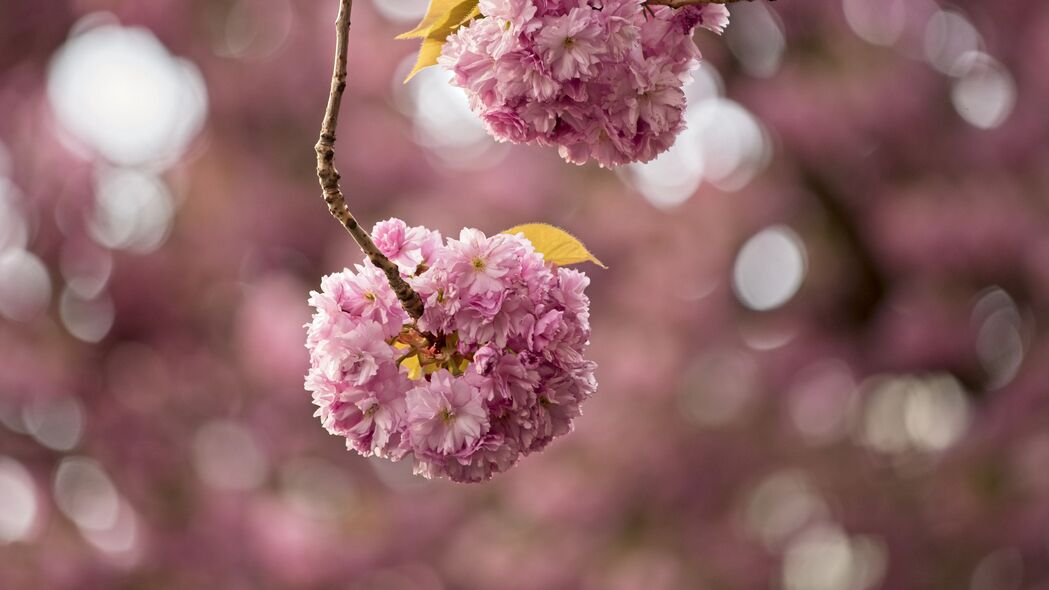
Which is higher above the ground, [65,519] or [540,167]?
[540,167]

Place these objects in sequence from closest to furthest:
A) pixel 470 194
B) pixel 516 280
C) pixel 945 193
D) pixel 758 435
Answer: pixel 516 280
pixel 945 193
pixel 758 435
pixel 470 194

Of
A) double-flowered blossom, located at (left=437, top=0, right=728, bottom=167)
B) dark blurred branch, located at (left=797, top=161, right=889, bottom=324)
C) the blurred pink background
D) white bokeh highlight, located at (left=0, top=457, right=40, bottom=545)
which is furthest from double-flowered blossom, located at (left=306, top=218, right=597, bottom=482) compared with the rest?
dark blurred branch, located at (left=797, top=161, right=889, bottom=324)

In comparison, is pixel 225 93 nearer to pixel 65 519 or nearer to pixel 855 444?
pixel 65 519

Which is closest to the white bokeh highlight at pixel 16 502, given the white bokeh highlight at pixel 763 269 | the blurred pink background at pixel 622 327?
the blurred pink background at pixel 622 327

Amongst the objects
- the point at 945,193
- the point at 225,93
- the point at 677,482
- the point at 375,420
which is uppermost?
the point at 225,93

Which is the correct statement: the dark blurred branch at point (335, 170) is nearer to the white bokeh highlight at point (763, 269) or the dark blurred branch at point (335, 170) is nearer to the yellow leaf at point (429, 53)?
the yellow leaf at point (429, 53)

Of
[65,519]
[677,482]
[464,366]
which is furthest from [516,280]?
[65,519]

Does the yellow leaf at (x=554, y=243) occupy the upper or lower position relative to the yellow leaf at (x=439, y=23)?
lower

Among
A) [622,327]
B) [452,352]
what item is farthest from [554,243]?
[622,327]
